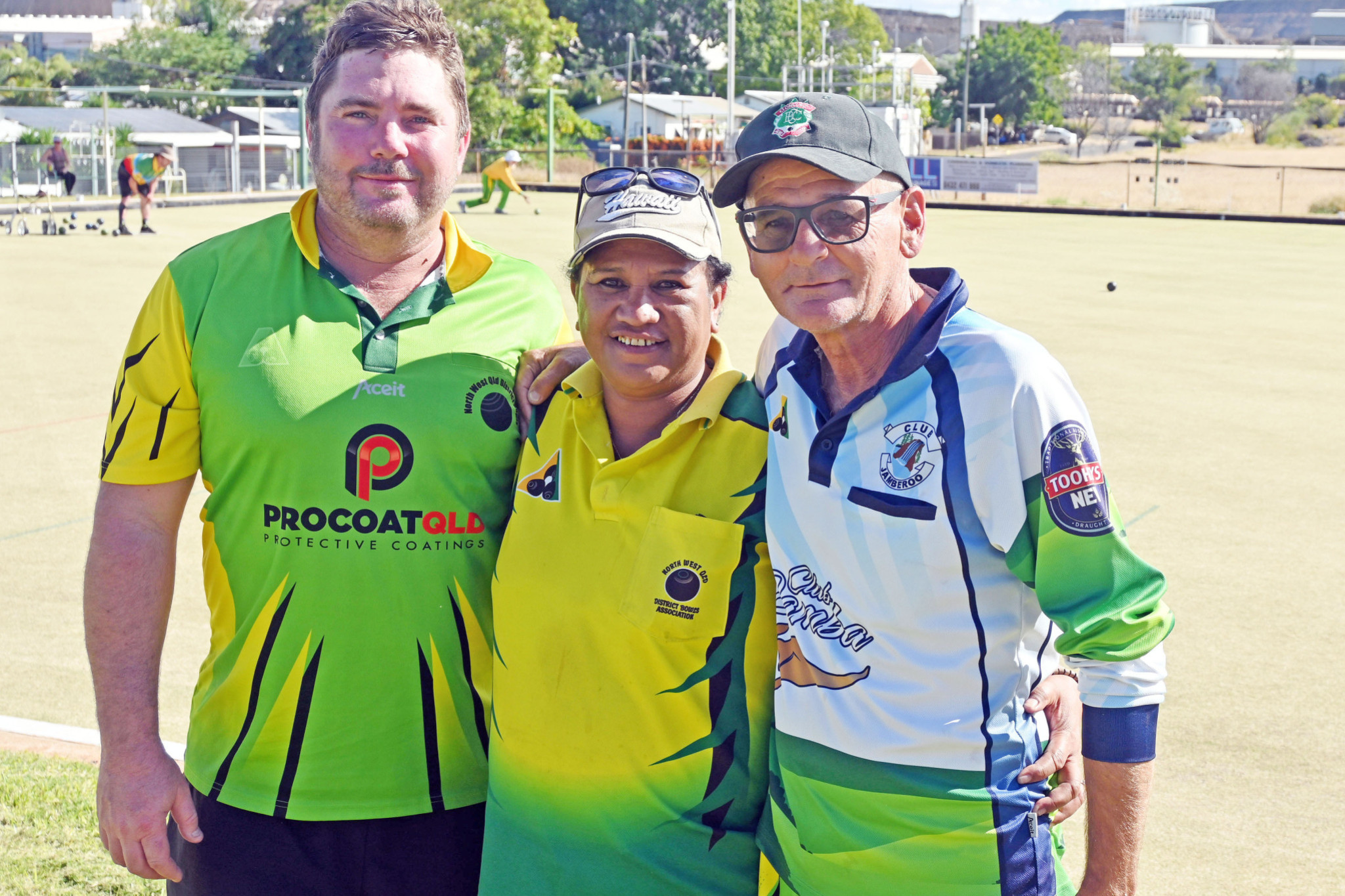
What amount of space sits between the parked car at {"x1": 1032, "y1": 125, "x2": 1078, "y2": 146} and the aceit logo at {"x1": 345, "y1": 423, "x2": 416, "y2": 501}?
11044 centimetres

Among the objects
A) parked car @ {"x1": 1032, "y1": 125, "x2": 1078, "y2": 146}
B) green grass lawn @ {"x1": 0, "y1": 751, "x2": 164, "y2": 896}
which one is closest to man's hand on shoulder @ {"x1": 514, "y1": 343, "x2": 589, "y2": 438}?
green grass lawn @ {"x1": 0, "y1": 751, "x2": 164, "y2": 896}

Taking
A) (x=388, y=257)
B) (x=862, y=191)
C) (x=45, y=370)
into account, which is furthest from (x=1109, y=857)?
(x=45, y=370)

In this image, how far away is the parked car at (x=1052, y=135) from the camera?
107250mm

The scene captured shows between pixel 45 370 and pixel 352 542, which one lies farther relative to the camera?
pixel 45 370

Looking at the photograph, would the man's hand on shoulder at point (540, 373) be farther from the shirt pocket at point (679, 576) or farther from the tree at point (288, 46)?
the tree at point (288, 46)

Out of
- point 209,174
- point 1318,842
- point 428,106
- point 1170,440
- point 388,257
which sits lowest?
point 1318,842

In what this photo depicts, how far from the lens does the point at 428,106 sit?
10.0 ft

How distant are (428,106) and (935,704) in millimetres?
1709

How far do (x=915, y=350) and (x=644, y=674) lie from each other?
2.84ft

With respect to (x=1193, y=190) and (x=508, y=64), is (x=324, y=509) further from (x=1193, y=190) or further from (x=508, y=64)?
(x=508, y=64)

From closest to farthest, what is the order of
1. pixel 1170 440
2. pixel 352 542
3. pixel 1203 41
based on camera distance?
pixel 352 542 < pixel 1170 440 < pixel 1203 41

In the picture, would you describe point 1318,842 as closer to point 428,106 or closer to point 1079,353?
point 428,106

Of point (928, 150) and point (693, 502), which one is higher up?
A: point (928, 150)

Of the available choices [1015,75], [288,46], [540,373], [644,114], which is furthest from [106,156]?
[1015,75]
